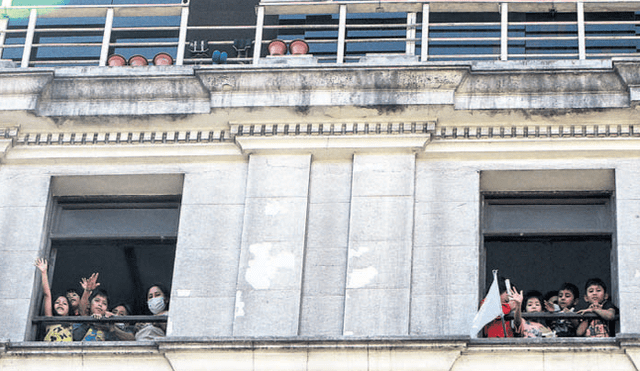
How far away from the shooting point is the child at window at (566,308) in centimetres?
2042

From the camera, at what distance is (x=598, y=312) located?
20328mm

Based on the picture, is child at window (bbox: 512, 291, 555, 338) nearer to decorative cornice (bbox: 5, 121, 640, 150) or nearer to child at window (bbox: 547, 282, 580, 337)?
child at window (bbox: 547, 282, 580, 337)

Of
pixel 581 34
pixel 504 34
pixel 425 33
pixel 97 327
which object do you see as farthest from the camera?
pixel 425 33

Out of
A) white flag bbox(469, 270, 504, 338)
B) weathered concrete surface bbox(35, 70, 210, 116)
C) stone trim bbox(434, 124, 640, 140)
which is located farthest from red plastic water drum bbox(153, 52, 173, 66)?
white flag bbox(469, 270, 504, 338)

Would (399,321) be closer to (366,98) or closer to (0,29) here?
(366,98)

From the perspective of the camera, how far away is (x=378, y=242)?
20.8m

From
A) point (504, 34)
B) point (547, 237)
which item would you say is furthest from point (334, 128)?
point (547, 237)

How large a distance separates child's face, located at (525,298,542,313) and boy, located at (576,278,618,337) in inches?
22.0

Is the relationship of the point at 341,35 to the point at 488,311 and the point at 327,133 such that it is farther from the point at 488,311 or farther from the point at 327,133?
the point at 488,311

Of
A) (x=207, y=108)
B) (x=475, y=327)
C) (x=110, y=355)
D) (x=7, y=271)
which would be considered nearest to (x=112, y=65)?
(x=207, y=108)

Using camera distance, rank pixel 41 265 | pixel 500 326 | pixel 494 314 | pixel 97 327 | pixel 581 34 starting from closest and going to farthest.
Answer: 1. pixel 494 314
2. pixel 500 326
3. pixel 97 327
4. pixel 41 265
5. pixel 581 34

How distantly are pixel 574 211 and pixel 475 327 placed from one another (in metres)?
2.97

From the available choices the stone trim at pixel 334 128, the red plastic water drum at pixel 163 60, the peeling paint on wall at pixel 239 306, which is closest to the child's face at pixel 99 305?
the peeling paint on wall at pixel 239 306

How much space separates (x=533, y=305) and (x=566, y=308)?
46 cm
